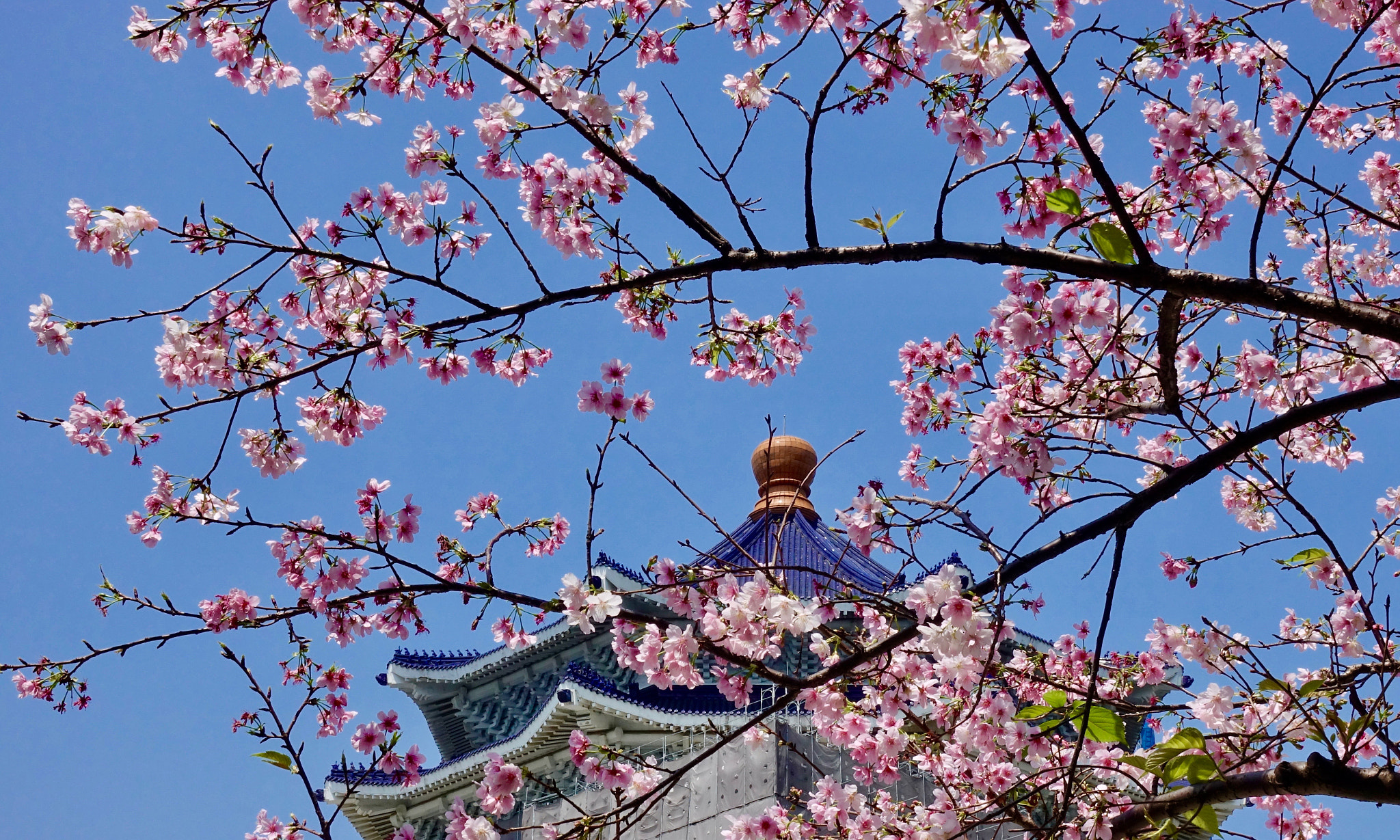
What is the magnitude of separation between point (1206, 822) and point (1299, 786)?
343 millimetres

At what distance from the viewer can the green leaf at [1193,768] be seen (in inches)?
123

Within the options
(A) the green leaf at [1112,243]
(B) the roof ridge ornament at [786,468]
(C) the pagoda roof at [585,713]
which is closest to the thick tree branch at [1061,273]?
(A) the green leaf at [1112,243]

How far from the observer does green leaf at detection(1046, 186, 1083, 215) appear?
3.27 metres

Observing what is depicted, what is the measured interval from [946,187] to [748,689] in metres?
2.28

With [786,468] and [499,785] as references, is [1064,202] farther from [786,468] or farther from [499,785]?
[786,468]

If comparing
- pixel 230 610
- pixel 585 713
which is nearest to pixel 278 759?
pixel 230 610

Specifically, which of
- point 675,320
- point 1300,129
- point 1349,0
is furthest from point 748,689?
point 1349,0

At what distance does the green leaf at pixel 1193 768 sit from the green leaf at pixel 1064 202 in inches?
68.3

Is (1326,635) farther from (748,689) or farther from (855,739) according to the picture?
(748,689)

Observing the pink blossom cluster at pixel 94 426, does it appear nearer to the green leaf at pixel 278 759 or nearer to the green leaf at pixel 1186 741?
the green leaf at pixel 278 759

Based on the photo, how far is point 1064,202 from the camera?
3.30 meters

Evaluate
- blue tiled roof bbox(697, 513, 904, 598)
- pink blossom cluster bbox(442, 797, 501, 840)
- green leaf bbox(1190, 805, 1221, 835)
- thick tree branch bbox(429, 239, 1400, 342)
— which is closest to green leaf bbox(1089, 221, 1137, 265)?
thick tree branch bbox(429, 239, 1400, 342)

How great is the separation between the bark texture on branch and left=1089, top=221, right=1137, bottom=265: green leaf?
162cm

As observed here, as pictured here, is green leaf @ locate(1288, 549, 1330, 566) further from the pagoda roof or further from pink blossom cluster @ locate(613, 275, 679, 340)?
the pagoda roof
